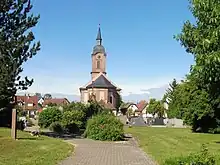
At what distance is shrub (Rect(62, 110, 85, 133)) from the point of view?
134 feet

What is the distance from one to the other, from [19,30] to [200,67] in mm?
19970

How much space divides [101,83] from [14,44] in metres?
84.9

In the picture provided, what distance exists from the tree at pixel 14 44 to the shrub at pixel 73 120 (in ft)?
33.0

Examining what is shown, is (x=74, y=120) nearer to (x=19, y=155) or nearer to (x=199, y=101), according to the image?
(x=199, y=101)

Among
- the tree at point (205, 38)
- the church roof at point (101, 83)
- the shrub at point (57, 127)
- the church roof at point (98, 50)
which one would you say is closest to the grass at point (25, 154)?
the tree at point (205, 38)

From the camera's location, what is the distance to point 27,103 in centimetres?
13250

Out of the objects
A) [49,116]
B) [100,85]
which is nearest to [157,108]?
[100,85]

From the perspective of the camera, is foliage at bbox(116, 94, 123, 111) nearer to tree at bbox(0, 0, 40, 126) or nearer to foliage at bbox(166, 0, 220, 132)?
foliage at bbox(166, 0, 220, 132)

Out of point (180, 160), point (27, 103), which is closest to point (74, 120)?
point (180, 160)

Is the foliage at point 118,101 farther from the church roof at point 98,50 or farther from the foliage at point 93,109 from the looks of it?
the foliage at point 93,109

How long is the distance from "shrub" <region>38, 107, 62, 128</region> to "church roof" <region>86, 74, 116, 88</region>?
65789 millimetres

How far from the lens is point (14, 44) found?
98.3ft

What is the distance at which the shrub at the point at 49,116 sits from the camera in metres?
44.2

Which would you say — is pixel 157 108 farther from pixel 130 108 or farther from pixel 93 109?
pixel 93 109
